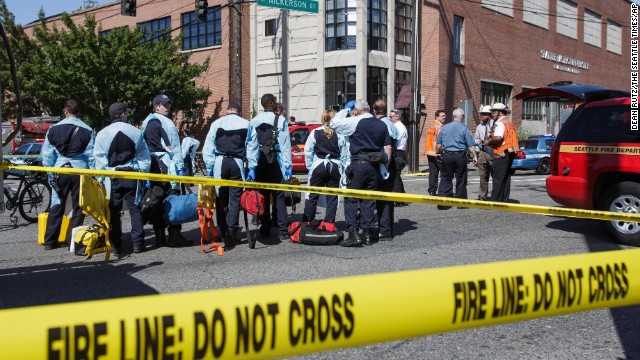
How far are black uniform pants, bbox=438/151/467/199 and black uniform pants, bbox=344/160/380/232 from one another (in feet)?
11.2

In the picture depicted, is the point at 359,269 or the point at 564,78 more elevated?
the point at 564,78

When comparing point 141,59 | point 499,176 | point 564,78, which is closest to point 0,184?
point 499,176

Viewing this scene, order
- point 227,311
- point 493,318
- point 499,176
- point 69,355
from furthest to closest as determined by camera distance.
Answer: point 499,176, point 493,318, point 227,311, point 69,355

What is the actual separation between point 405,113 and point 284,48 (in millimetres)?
6751

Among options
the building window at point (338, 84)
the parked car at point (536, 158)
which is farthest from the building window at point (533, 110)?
the parked car at point (536, 158)

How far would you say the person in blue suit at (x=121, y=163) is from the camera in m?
7.13

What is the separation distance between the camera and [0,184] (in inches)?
192

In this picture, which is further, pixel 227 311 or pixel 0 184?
pixel 0 184

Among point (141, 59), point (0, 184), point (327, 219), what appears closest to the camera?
point (0, 184)

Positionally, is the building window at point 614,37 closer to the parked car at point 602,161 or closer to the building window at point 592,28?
the building window at point 592,28

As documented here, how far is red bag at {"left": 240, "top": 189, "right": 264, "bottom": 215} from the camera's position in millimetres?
7488

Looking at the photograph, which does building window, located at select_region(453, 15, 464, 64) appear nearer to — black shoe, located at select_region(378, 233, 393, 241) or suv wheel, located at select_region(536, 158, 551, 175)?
suv wheel, located at select_region(536, 158, 551, 175)

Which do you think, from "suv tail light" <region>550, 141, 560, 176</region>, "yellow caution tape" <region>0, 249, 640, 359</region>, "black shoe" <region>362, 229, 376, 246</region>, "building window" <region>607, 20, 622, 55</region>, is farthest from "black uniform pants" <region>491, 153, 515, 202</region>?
"building window" <region>607, 20, 622, 55</region>

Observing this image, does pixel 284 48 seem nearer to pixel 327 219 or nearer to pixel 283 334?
pixel 327 219
